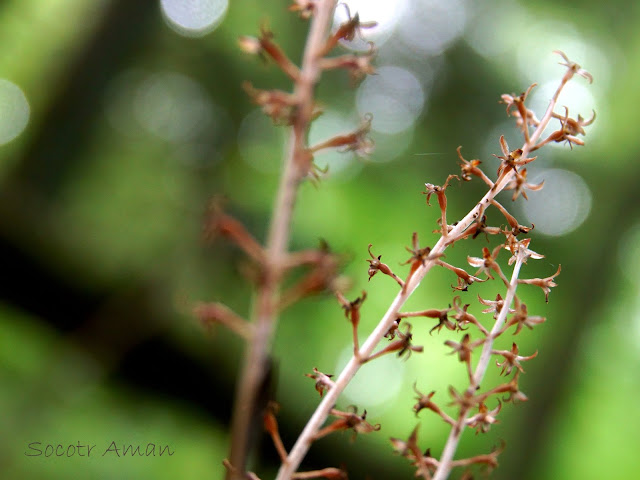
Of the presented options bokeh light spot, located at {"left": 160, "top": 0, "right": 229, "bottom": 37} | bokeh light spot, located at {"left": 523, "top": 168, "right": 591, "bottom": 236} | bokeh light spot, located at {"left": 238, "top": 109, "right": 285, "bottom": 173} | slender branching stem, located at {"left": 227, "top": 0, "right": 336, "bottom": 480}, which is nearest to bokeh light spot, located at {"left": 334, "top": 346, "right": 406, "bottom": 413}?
bokeh light spot, located at {"left": 523, "top": 168, "right": 591, "bottom": 236}

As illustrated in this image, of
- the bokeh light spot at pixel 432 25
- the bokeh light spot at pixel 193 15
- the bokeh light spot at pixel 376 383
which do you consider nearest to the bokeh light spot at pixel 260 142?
the bokeh light spot at pixel 193 15

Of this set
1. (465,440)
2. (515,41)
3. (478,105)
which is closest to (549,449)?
(465,440)

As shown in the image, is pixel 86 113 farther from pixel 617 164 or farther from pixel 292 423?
pixel 617 164

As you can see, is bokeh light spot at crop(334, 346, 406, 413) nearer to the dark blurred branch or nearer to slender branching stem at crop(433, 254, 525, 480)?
the dark blurred branch

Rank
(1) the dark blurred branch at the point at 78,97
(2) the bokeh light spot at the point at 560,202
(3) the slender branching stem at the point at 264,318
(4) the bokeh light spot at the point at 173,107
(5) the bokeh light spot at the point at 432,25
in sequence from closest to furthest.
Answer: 1. (3) the slender branching stem at the point at 264,318
2. (1) the dark blurred branch at the point at 78,97
3. (2) the bokeh light spot at the point at 560,202
4. (5) the bokeh light spot at the point at 432,25
5. (4) the bokeh light spot at the point at 173,107

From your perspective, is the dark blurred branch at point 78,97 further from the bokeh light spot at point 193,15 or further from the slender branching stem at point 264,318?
the slender branching stem at point 264,318

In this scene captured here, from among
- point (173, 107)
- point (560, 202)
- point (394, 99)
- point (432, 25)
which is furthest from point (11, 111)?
point (560, 202)

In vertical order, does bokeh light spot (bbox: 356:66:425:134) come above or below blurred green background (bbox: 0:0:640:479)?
above
